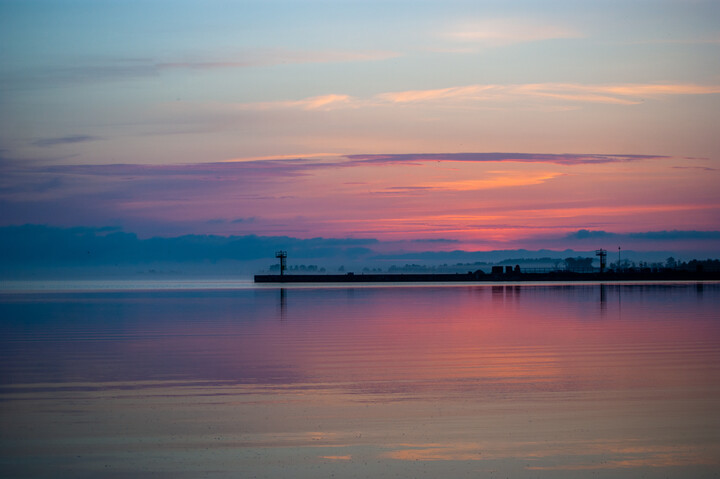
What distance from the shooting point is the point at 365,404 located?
1273 centimetres

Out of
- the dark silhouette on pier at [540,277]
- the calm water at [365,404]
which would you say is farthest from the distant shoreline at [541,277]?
the calm water at [365,404]

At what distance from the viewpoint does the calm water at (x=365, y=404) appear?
30.8 ft

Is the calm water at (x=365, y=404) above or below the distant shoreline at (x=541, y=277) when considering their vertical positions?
above

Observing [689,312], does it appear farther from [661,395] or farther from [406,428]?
[406,428]

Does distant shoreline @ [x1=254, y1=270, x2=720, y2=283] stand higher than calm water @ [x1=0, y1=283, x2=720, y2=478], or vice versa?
calm water @ [x1=0, y1=283, x2=720, y2=478]

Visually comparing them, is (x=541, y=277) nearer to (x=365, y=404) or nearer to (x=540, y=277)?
(x=540, y=277)

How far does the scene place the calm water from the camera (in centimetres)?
940

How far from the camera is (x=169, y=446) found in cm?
1012

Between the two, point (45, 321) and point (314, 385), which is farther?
point (45, 321)

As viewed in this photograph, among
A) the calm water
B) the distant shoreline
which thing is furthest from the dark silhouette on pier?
the calm water

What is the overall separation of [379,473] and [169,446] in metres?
2.96

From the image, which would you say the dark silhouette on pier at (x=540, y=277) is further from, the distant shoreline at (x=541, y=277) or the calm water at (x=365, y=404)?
the calm water at (x=365, y=404)

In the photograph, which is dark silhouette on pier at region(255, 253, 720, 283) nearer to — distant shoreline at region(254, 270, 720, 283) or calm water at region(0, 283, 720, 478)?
distant shoreline at region(254, 270, 720, 283)

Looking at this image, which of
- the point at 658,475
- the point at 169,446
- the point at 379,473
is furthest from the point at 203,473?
the point at 658,475
